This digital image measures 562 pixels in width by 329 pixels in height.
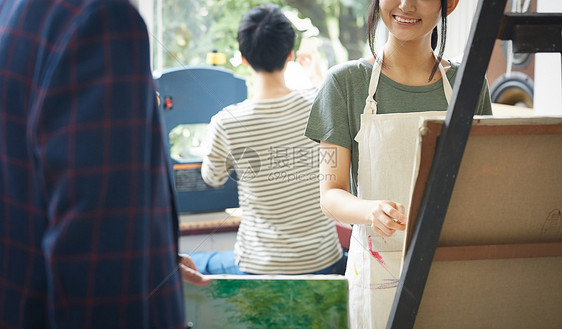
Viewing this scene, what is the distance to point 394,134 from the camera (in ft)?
3.49

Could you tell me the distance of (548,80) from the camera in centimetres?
188

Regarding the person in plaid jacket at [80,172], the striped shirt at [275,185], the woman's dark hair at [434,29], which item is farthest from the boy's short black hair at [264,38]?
the person in plaid jacket at [80,172]

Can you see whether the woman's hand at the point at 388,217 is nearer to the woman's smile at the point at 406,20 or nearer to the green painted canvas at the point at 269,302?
the green painted canvas at the point at 269,302

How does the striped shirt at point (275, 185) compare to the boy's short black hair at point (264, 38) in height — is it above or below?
below

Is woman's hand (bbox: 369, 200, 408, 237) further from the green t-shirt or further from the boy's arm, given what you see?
→ the boy's arm

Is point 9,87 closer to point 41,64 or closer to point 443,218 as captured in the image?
point 41,64

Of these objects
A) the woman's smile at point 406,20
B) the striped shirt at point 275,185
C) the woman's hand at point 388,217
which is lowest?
the striped shirt at point 275,185

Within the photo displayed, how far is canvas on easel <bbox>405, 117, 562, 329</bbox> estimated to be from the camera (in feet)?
2.29

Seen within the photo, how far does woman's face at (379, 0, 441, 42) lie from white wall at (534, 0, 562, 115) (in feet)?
3.24

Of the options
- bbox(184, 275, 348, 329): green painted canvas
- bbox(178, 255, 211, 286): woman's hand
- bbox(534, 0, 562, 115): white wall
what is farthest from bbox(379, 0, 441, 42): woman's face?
bbox(534, 0, 562, 115): white wall

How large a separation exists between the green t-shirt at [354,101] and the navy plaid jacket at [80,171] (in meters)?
0.54

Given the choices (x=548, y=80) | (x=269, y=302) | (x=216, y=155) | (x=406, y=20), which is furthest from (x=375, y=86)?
(x=548, y=80)

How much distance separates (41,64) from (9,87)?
43 mm

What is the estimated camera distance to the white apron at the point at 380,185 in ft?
3.43
